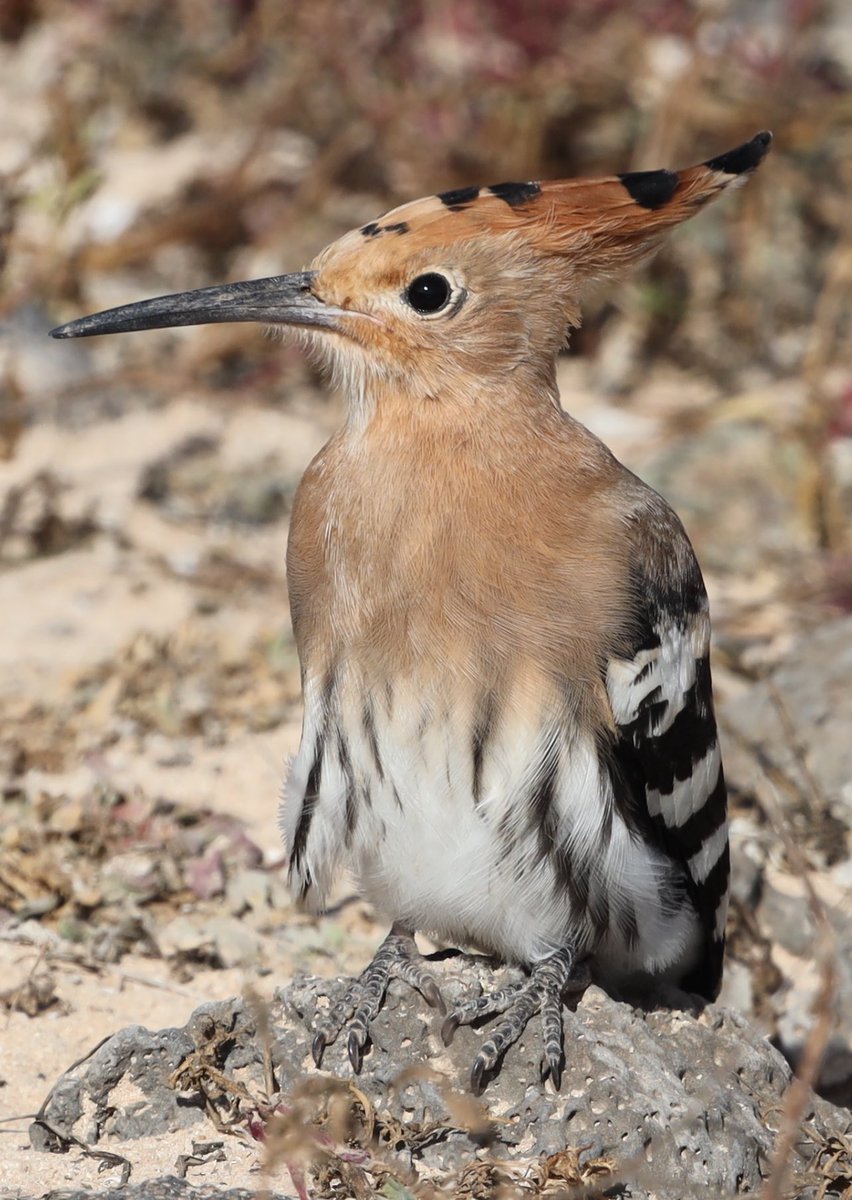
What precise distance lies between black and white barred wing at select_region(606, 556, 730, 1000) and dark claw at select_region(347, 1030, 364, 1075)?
2.31ft

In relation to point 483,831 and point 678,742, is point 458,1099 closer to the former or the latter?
point 483,831

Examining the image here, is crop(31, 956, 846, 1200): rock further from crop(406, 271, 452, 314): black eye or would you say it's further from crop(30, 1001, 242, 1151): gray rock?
crop(406, 271, 452, 314): black eye

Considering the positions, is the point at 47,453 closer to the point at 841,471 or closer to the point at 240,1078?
the point at 841,471

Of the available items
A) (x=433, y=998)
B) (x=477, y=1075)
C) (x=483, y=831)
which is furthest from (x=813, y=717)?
(x=477, y=1075)

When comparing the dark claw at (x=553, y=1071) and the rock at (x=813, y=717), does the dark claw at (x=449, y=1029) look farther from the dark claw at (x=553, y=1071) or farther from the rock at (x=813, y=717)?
the rock at (x=813, y=717)

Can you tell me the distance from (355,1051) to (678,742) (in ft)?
3.04

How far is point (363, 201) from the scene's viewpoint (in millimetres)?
7379

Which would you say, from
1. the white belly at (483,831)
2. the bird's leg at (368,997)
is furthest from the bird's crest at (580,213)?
the bird's leg at (368,997)

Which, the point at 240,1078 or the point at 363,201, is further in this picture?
the point at 363,201

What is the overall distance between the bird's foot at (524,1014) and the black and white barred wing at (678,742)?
36 cm

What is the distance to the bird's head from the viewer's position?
3.14 meters

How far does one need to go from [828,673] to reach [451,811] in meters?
Answer: 1.95

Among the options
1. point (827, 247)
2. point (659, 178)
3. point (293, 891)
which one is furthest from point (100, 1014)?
point (827, 247)

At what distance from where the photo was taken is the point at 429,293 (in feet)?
10.3
